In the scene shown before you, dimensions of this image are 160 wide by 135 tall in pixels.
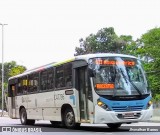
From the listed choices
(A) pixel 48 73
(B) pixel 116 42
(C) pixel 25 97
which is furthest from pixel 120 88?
(B) pixel 116 42

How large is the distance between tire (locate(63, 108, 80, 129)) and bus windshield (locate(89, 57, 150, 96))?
7.21 ft

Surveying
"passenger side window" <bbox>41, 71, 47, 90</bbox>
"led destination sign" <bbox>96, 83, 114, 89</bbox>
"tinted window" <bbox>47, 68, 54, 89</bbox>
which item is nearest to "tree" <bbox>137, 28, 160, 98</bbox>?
"passenger side window" <bbox>41, 71, 47, 90</bbox>

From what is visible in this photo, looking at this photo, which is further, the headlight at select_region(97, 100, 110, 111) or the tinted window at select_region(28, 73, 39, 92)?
the tinted window at select_region(28, 73, 39, 92)

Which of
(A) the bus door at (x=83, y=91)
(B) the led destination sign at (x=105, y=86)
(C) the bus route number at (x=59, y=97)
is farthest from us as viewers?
(C) the bus route number at (x=59, y=97)

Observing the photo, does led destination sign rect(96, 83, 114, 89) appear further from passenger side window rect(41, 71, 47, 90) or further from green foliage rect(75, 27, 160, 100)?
green foliage rect(75, 27, 160, 100)

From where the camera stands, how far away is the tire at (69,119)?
15.7 meters

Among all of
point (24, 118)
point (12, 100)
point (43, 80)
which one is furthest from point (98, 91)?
point (12, 100)

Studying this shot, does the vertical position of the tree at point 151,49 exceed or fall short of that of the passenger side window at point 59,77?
it exceeds it

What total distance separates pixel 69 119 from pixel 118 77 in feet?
10.0

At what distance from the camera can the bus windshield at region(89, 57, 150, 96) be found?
14.2m

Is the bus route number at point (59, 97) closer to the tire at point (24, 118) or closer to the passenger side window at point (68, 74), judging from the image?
the passenger side window at point (68, 74)

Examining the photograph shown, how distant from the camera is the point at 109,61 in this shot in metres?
14.7

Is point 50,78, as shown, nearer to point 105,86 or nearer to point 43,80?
point 43,80

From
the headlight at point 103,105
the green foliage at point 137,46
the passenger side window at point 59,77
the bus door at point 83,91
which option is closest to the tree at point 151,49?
the green foliage at point 137,46
